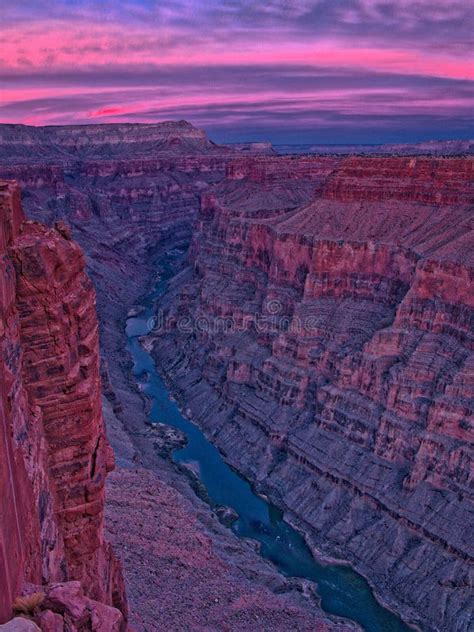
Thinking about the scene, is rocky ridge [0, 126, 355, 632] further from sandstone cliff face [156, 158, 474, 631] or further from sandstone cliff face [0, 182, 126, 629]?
sandstone cliff face [156, 158, 474, 631]

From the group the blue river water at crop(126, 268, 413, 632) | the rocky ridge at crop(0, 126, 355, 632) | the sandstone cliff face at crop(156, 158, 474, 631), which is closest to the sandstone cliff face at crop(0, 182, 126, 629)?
the rocky ridge at crop(0, 126, 355, 632)

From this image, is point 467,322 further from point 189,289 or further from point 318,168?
point 318,168

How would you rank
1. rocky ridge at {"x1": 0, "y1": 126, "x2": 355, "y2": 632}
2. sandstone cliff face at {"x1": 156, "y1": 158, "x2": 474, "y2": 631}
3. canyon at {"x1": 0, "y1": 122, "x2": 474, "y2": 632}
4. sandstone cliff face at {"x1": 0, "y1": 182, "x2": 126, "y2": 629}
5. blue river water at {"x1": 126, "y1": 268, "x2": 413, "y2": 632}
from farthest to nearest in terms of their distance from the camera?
sandstone cliff face at {"x1": 156, "y1": 158, "x2": 474, "y2": 631} < blue river water at {"x1": 126, "y1": 268, "x2": 413, "y2": 632} < rocky ridge at {"x1": 0, "y1": 126, "x2": 355, "y2": 632} < canyon at {"x1": 0, "y1": 122, "x2": 474, "y2": 632} < sandstone cliff face at {"x1": 0, "y1": 182, "x2": 126, "y2": 629}

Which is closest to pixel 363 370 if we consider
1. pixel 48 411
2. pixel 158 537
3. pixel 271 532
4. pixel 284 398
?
pixel 284 398

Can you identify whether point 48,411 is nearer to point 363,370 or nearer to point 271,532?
point 271,532

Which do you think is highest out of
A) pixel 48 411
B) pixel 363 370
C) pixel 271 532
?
pixel 48 411
